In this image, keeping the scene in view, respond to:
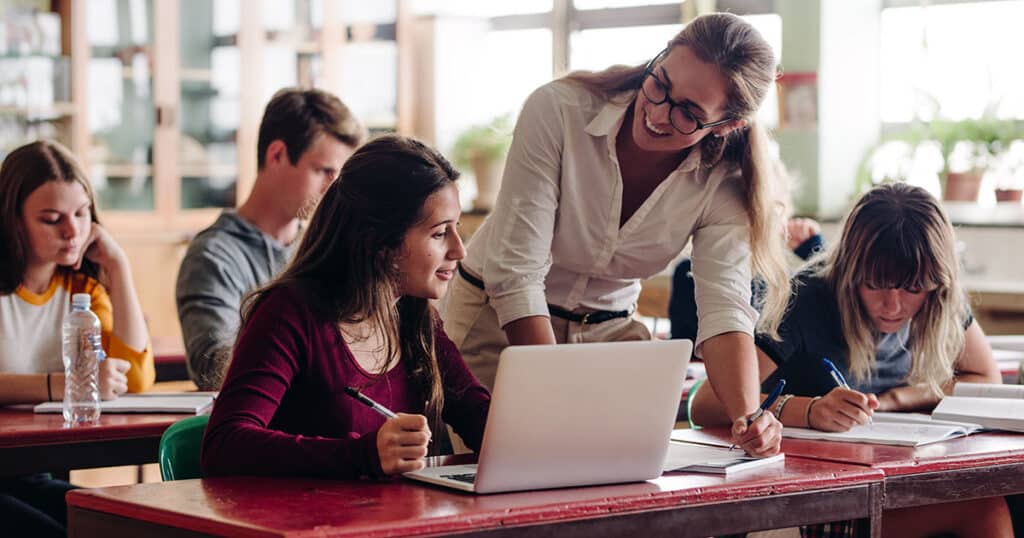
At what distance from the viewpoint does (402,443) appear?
157 centimetres

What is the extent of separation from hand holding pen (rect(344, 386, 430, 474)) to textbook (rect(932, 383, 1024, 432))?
1.12 meters

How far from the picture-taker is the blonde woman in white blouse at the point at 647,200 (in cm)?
207

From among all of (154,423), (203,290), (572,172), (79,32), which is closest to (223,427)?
(154,423)

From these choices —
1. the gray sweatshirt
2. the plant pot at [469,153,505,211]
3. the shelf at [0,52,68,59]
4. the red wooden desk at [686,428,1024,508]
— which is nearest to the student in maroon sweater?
the red wooden desk at [686,428,1024,508]

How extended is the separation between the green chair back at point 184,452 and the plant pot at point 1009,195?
390 centimetres

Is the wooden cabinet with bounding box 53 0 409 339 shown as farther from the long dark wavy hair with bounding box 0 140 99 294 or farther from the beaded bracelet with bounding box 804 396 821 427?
the beaded bracelet with bounding box 804 396 821 427

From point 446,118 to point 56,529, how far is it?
13.5ft

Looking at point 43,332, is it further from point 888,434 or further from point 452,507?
point 888,434

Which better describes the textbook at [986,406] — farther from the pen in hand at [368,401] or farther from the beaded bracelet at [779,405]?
the pen in hand at [368,401]

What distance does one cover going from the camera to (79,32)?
5.21 metres

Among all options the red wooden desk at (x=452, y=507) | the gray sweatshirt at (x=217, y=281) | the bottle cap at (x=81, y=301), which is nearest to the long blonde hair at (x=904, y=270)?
the red wooden desk at (x=452, y=507)

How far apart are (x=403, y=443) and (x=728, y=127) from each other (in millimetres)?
849

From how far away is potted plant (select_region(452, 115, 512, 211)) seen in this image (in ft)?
20.1

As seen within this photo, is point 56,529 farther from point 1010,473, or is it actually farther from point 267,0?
point 267,0
